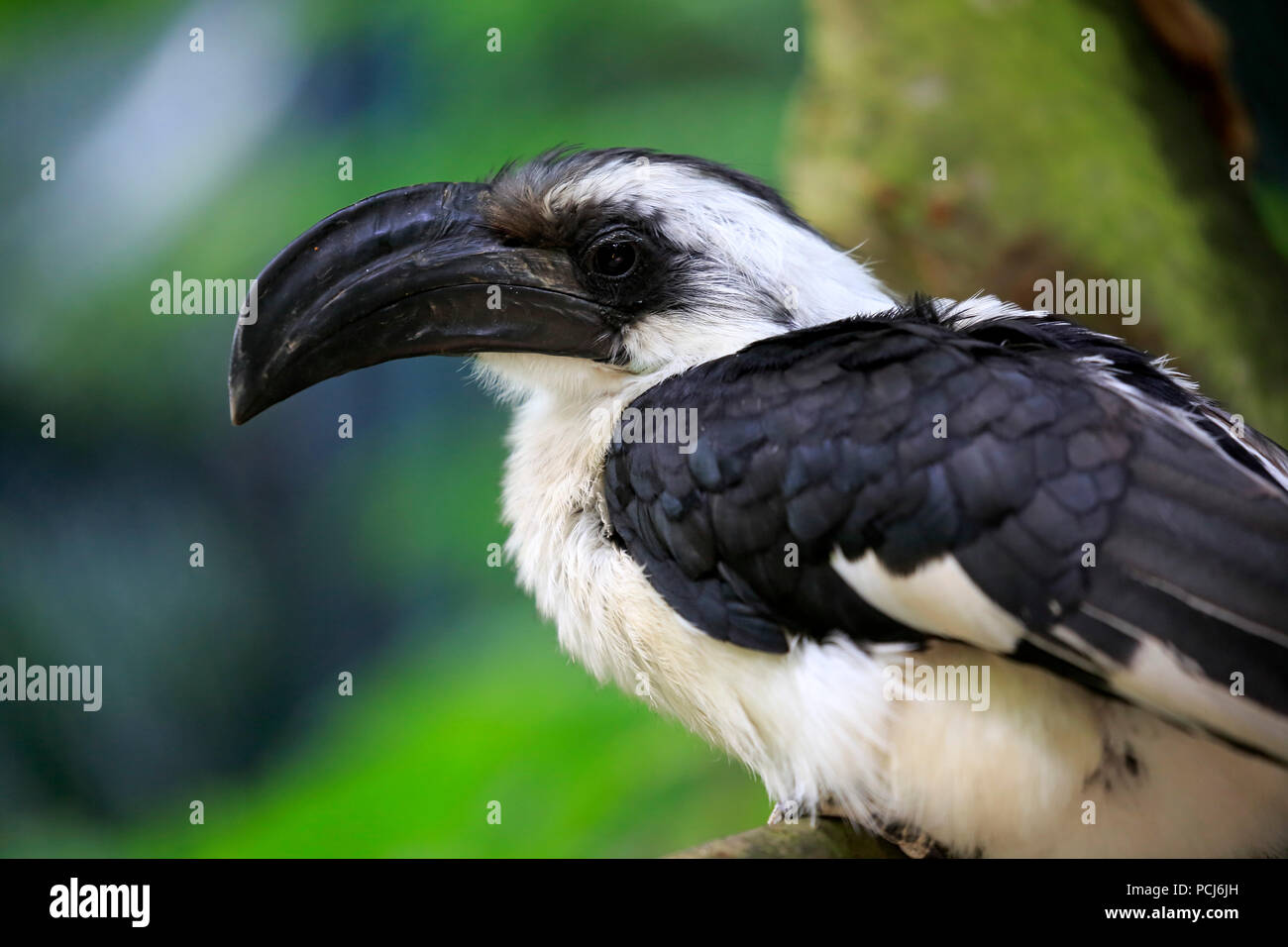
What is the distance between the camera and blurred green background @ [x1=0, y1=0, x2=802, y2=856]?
394cm

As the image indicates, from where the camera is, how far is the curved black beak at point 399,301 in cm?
197

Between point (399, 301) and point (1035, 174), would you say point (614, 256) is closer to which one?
point (399, 301)

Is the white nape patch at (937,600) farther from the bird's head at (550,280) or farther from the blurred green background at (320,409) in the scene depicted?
the blurred green background at (320,409)

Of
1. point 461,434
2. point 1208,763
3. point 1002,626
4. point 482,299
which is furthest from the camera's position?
point 461,434

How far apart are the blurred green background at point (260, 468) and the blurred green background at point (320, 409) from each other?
10 millimetres

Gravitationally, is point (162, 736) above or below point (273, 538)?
below

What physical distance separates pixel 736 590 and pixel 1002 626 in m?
0.39

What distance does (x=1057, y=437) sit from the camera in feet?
5.08

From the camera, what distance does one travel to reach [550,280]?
2045 millimetres

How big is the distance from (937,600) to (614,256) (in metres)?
0.89

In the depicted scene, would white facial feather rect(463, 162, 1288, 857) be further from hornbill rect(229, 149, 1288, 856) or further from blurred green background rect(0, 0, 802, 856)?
blurred green background rect(0, 0, 802, 856)
